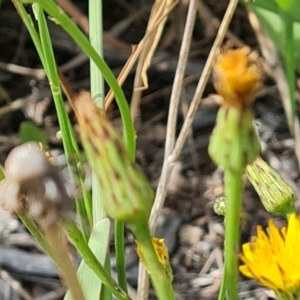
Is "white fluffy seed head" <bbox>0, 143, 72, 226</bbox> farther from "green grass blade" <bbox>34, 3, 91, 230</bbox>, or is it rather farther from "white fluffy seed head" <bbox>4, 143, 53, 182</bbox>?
"green grass blade" <bbox>34, 3, 91, 230</bbox>

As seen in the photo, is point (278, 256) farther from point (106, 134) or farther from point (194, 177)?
point (194, 177)

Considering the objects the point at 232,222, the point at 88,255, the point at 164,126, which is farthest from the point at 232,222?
the point at 164,126

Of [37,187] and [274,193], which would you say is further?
[274,193]

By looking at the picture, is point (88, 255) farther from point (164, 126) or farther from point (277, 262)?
point (164, 126)

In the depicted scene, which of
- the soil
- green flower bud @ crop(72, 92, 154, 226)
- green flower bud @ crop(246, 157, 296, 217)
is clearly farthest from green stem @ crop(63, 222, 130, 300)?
the soil

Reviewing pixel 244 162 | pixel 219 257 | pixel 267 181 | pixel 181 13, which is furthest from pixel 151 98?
pixel 244 162

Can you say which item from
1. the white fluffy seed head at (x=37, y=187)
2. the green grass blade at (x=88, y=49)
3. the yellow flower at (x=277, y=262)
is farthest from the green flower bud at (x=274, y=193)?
the white fluffy seed head at (x=37, y=187)
